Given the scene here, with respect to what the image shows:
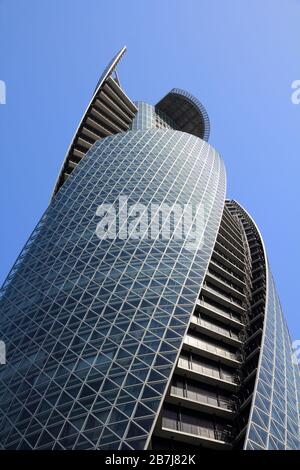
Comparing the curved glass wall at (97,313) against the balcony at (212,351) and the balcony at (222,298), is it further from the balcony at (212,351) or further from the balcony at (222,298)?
the balcony at (212,351)

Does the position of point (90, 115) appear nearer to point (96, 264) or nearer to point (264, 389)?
point (96, 264)

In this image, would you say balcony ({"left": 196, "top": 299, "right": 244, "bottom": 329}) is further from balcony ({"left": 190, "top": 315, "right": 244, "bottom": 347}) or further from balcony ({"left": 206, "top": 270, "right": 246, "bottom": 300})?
balcony ({"left": 206, "top": 270, "right": 246, "bottom": 300})

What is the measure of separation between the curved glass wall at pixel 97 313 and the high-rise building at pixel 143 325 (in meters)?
0.13

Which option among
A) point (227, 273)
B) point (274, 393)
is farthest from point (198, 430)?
point (227, 273)

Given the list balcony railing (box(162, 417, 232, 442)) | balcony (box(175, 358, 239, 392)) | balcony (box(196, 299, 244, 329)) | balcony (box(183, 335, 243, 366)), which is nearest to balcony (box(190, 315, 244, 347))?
balcony (box(196, 299, 244, 329))

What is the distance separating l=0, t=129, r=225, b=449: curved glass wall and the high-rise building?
13 centimetres

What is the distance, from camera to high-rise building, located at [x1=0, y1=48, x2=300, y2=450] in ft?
113

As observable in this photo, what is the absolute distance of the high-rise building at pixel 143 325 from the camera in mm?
34438

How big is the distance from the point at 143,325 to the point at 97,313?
4.86m

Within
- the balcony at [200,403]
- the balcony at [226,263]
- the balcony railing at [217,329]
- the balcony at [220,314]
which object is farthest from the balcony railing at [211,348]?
the balcony at [226,263]

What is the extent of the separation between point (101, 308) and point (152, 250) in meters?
9.88

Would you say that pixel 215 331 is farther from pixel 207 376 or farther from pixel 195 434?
pixel 195 434

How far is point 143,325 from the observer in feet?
133
